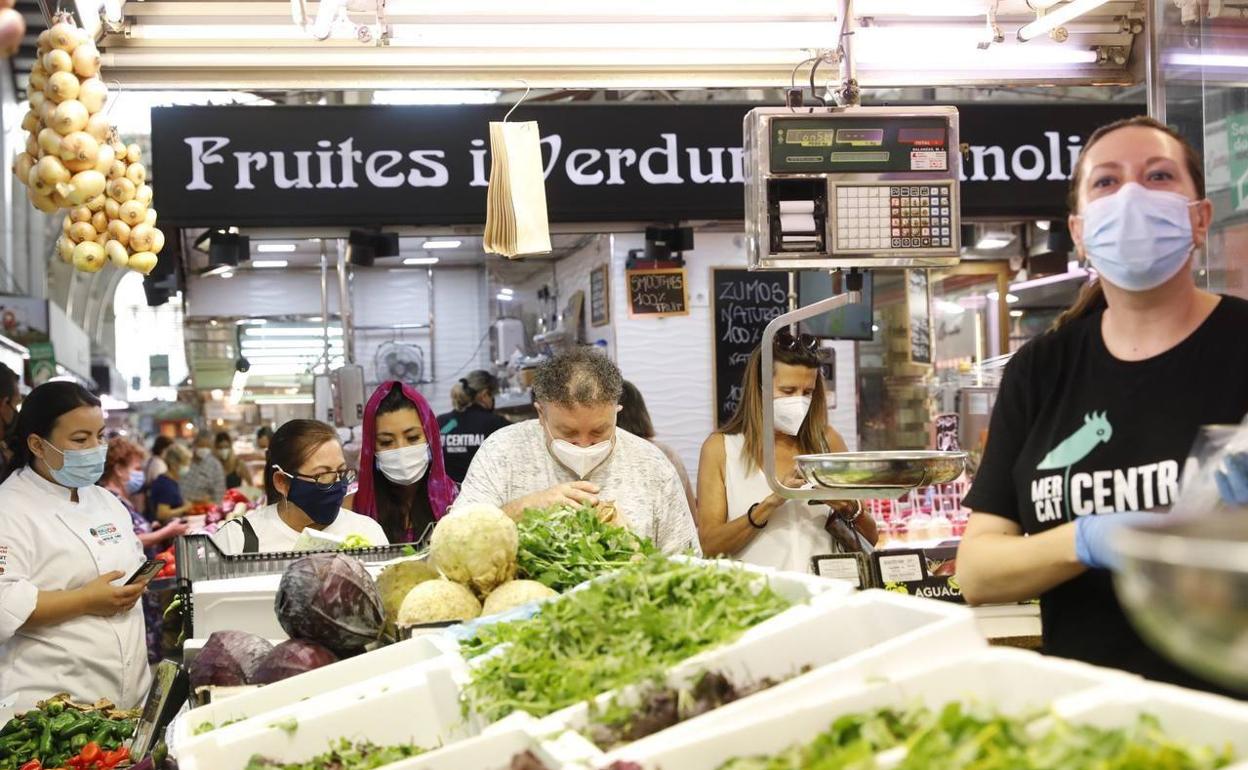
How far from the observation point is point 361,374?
25.4 ft

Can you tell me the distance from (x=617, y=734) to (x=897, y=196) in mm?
2732

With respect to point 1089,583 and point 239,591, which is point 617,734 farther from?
point 239,591

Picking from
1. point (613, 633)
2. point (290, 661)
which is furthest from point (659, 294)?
point (613, 633)

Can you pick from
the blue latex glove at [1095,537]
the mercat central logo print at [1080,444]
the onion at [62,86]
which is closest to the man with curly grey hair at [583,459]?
the onion at [62,86]

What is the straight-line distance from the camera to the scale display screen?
156 inches

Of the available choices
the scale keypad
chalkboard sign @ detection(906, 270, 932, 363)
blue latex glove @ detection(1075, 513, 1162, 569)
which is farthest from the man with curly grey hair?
chalkboard sign @ detection(906, 270, 932, 363)

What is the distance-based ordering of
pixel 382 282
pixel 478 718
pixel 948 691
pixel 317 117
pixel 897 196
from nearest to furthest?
pixel 948 691
pixel 478 718
pixel 897 196
pixel 317 117
pixel 382 282

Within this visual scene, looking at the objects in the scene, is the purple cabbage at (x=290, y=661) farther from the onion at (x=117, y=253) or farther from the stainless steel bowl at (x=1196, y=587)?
the onion at (x=117, y=253)

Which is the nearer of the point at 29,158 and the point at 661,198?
the point at 29,158

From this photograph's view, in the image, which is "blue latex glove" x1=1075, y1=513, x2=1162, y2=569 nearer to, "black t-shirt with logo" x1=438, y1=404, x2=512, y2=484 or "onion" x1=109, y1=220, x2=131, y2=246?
"onion" x1=109, y1=220, x2=131, y2=246

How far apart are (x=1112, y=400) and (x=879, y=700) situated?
0.90m

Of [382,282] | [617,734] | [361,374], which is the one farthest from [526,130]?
[382,282]

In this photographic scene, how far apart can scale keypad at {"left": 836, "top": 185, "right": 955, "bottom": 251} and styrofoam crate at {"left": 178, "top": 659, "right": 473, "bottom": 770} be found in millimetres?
2279

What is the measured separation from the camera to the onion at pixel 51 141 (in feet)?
13.5
